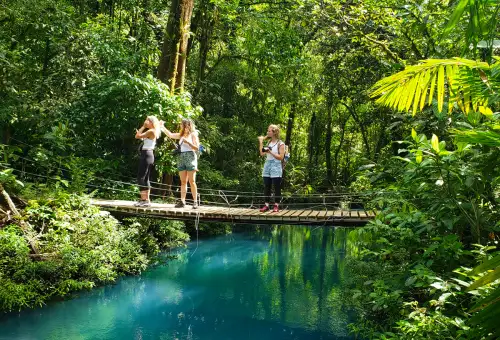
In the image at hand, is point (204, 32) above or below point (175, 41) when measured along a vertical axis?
above

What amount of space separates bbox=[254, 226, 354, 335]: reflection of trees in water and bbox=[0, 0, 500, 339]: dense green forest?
2.52 ft

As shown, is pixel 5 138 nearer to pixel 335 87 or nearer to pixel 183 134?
pixel 183 134

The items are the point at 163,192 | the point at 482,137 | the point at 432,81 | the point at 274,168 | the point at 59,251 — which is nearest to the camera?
the point at 482,137

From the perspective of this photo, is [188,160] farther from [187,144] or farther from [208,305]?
[208,305]

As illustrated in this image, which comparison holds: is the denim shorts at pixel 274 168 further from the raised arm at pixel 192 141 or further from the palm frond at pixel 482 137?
the palm frond at pixel 482 137

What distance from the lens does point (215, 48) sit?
15820 millimetres

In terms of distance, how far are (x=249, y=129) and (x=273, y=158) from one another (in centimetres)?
882

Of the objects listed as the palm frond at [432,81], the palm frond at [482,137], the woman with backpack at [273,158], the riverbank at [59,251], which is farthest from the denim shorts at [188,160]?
the palm frond at [482,137]

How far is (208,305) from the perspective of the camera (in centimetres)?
715

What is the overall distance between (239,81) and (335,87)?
360 centimetres

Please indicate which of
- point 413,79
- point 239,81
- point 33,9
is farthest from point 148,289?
point 239,81

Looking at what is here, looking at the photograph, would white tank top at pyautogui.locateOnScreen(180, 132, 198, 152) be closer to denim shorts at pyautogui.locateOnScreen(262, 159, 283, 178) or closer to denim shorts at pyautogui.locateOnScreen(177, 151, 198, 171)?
denim shorts at pyautogui.locateOnScreen(177, 151, 198, 171)

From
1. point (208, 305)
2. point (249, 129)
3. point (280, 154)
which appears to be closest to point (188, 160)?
point (280, 154)

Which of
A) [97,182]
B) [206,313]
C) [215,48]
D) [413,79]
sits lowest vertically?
[206,313]
